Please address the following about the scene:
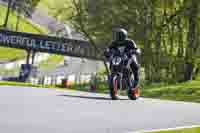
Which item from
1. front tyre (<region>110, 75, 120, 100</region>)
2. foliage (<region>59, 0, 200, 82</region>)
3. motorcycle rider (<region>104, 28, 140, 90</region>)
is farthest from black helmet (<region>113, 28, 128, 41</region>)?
foliage (<region>59, 0, 200, 82</region>)

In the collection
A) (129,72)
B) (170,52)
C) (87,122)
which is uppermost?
(170,52)

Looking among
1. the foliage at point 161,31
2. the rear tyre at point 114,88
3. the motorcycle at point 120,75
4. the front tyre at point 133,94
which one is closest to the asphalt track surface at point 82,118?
the rear tyre at point 114,88

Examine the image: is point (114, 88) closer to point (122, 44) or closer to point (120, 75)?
point (120, 75)

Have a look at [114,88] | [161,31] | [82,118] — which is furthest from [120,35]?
[161,31]

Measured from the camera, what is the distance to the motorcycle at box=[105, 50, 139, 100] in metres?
10.4

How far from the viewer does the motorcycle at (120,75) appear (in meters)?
10.4

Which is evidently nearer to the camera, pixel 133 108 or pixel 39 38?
pixel 133 108

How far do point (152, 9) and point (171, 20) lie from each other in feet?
4.91

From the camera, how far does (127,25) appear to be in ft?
103

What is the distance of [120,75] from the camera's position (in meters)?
10.8

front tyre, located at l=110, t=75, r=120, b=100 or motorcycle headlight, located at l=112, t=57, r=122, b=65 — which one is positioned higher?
motorcycle headlight, located at l=112, t=57, r=122, b=65

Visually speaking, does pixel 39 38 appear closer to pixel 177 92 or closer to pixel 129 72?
pixel 177 92

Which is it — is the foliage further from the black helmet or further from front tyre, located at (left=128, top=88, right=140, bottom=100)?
the black helmet

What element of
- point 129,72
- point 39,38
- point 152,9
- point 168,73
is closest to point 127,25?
point 152,9
